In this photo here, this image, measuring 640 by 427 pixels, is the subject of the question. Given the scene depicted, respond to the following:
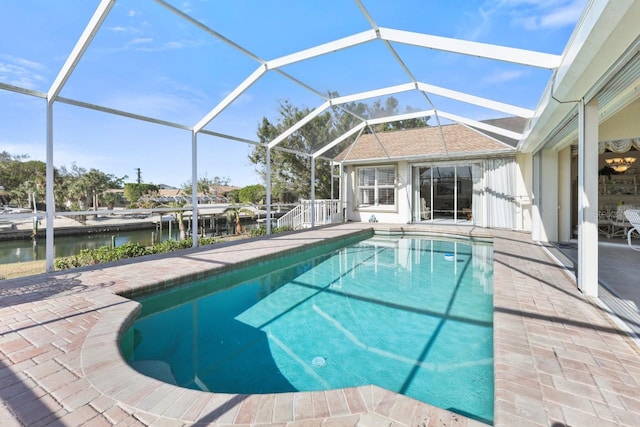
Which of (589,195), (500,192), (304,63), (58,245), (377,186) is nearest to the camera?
(589,195)

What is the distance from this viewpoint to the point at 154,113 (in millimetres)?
6152

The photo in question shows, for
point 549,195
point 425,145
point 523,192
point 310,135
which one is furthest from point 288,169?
point 549,195

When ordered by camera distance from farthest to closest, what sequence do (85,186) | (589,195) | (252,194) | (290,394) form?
1. (252,194)
2. (85,186)
3. (589,195)
4. (290,394)

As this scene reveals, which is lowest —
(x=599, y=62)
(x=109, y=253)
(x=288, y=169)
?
(x=109, y=253)

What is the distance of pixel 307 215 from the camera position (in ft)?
41.0

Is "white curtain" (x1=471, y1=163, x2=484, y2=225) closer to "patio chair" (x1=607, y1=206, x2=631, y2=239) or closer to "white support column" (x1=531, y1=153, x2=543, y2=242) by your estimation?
"white support column" (x1=531, y1=153, x2=543, y2=242)

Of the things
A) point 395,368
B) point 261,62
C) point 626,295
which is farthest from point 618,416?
point 261,62

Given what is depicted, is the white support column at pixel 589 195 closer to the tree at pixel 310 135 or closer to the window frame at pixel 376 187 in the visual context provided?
the tree at pixel 310 135

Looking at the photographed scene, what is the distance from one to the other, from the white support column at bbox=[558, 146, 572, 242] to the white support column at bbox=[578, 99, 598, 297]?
15.8ft

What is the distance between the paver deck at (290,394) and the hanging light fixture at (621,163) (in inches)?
277

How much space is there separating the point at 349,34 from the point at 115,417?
17.6 feet

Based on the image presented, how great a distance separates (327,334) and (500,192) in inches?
373

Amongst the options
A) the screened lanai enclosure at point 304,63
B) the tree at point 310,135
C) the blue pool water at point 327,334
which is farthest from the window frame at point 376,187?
the blue pool water at point 327,334

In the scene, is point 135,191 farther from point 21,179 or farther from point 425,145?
point 425,145
